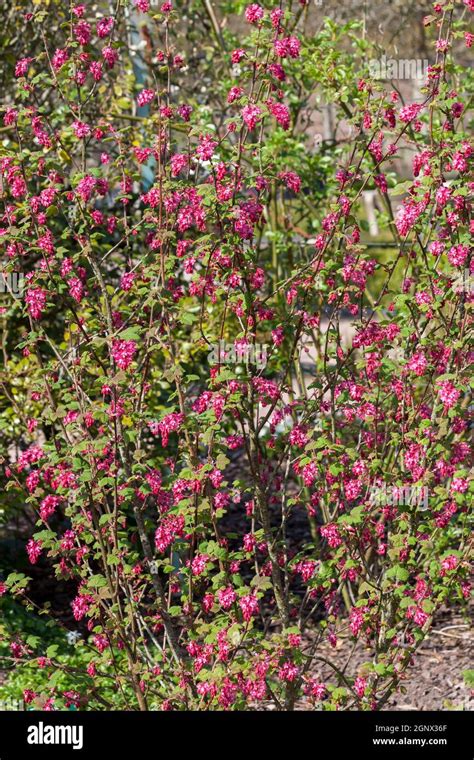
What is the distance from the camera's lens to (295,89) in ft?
19.6

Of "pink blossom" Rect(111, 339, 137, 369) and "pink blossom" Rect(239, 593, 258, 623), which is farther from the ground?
"pink blossom" Rect(111, 339, 137, 369)

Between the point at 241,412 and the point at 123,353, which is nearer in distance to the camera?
the point at 123,353

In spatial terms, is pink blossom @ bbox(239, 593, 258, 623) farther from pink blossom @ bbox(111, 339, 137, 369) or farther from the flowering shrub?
pink blossom @ bbox(111, 339, 137, 369)

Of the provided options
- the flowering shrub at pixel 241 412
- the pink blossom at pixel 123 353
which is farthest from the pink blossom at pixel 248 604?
the pink blossom at pixel 123 353

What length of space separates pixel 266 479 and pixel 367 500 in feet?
1.22

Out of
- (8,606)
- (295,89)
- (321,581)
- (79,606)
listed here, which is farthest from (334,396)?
(295,89)

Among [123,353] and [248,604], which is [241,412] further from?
[248,604]

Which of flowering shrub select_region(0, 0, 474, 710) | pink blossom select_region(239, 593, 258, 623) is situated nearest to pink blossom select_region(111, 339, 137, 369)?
flowering shrub select_region(0, 0, 474, 710)

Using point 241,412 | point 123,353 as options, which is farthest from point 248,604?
point 123,353

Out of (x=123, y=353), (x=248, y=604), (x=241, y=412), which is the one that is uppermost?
(x=123, y=353)

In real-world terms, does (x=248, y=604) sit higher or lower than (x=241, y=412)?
lower

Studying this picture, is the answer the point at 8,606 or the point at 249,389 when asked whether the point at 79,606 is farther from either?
the point at 8,606

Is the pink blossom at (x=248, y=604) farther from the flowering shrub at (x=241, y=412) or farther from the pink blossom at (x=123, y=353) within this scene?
the pink blossom at (x=123, y=353)

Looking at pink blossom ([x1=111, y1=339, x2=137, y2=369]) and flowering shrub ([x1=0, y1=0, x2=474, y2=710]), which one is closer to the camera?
pink blossom ([x1=111, y1=339, x2=137, y2=369])
